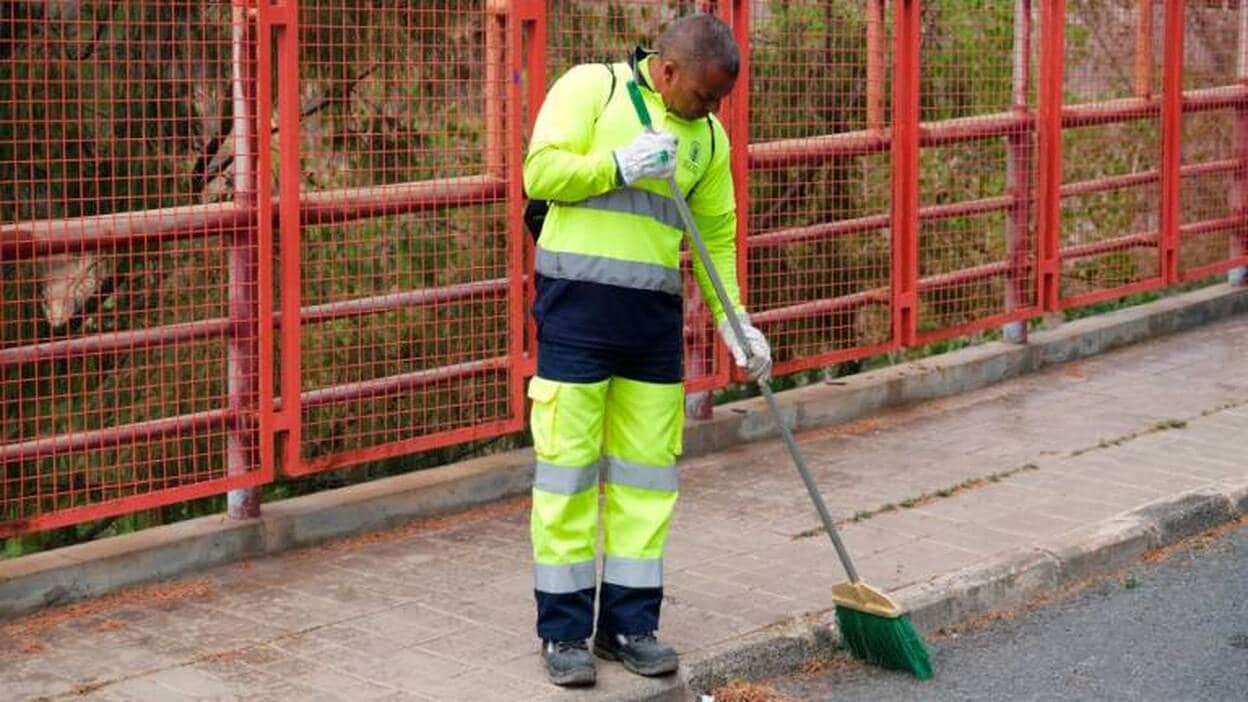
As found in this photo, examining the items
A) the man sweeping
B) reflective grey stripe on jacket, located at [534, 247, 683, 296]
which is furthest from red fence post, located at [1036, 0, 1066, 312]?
reflective grey stripe on jacket, located at [534, 247, 683, 296]

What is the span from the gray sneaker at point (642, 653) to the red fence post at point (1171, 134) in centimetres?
669

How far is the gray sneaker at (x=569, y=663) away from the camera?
237 inches

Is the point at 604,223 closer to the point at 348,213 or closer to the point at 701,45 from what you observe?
the point at 701,45

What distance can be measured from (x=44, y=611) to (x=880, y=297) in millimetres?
4549

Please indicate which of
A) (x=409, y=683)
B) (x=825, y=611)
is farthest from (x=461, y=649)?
(x=825, y=611)

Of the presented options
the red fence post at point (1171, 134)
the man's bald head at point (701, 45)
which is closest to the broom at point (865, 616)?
the man's bald head at point (701, 45)

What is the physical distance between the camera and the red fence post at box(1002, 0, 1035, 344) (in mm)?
10711

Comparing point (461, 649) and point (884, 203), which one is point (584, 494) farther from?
point (884, 203)

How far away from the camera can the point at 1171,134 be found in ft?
39.3

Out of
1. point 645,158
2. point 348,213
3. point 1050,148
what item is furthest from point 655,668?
point 1050,148

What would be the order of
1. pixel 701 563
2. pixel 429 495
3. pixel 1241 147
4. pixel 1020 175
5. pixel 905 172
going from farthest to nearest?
pixel 1241 147 < pixel 1020 175 < pixel 905 172 < pixel 429 495 < pixel 701 563

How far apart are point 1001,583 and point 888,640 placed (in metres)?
0.95

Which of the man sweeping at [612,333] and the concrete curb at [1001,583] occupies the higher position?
the man sweeping at [612,333]

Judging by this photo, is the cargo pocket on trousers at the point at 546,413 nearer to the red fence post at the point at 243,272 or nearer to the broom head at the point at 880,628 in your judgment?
the broom head at the point at 880,628
